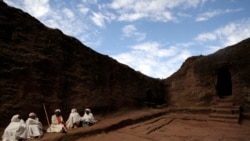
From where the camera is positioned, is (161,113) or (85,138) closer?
(85,138)

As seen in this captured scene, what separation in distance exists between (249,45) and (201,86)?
419 cm

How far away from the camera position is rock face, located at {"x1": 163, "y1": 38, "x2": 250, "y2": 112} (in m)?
13.8

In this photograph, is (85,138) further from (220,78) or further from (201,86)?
(220,78)

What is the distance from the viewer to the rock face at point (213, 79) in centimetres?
1382

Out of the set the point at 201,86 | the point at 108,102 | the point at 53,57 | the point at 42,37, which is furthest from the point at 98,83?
the point at 201,86

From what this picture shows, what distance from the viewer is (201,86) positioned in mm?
16531

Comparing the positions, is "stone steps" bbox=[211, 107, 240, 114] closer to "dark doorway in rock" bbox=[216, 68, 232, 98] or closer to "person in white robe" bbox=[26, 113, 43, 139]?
"dark doorway in rock" bbox=[216, 68, 232, 98]

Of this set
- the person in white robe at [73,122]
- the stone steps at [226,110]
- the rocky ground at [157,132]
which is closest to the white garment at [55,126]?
the rocky ground at [157,132]

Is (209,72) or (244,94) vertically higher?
(209,72)

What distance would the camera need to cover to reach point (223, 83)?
681 inches

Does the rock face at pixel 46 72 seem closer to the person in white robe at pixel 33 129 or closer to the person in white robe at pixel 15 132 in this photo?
the person in white robe at pixel 33 129

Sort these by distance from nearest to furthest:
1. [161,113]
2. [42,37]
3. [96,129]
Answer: [96,129] < [42,37] < [161,113]

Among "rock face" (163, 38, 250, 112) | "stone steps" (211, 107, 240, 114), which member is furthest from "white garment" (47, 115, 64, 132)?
"rock face" (163, 38, 250, 112)

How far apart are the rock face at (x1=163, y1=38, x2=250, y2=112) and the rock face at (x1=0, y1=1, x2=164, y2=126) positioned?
6.02 metres
